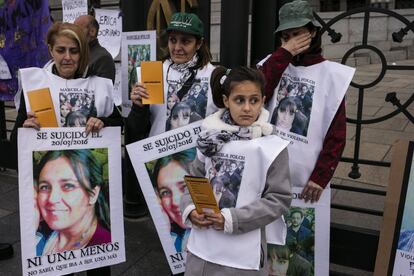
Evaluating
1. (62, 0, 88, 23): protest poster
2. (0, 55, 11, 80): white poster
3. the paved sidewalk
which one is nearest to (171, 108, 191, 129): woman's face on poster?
the paved sidewalk

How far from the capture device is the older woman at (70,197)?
2.52 metres

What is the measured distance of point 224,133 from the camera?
6.56 feet

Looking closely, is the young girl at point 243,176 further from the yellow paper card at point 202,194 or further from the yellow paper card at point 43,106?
the yellow paper card at point 43,106

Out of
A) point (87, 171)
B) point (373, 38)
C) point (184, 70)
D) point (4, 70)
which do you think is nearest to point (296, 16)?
point (184, 70)

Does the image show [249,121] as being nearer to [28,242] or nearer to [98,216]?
[98,216]

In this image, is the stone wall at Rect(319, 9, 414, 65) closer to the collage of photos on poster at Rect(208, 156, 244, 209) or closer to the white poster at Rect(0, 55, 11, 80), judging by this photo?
the white poster at Rect(0, 55, 11, 80)

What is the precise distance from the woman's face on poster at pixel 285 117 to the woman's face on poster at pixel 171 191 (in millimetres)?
667

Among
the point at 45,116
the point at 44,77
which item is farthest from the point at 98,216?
the point at 44,77

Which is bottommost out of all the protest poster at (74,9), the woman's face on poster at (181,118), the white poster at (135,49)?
the woman's face on poster at (181,118)

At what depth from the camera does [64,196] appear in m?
2.54

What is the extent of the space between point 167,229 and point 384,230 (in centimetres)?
124

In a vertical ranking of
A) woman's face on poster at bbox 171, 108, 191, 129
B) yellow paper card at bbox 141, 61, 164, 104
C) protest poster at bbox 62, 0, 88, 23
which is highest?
protest poster at bbox 62, 0, 88, 23

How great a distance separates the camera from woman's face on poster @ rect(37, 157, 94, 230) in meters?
2.52

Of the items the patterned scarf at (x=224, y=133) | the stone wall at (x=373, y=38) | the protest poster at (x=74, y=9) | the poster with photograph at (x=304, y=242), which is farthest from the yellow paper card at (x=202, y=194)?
the stone wall at (x=373, y=38)
